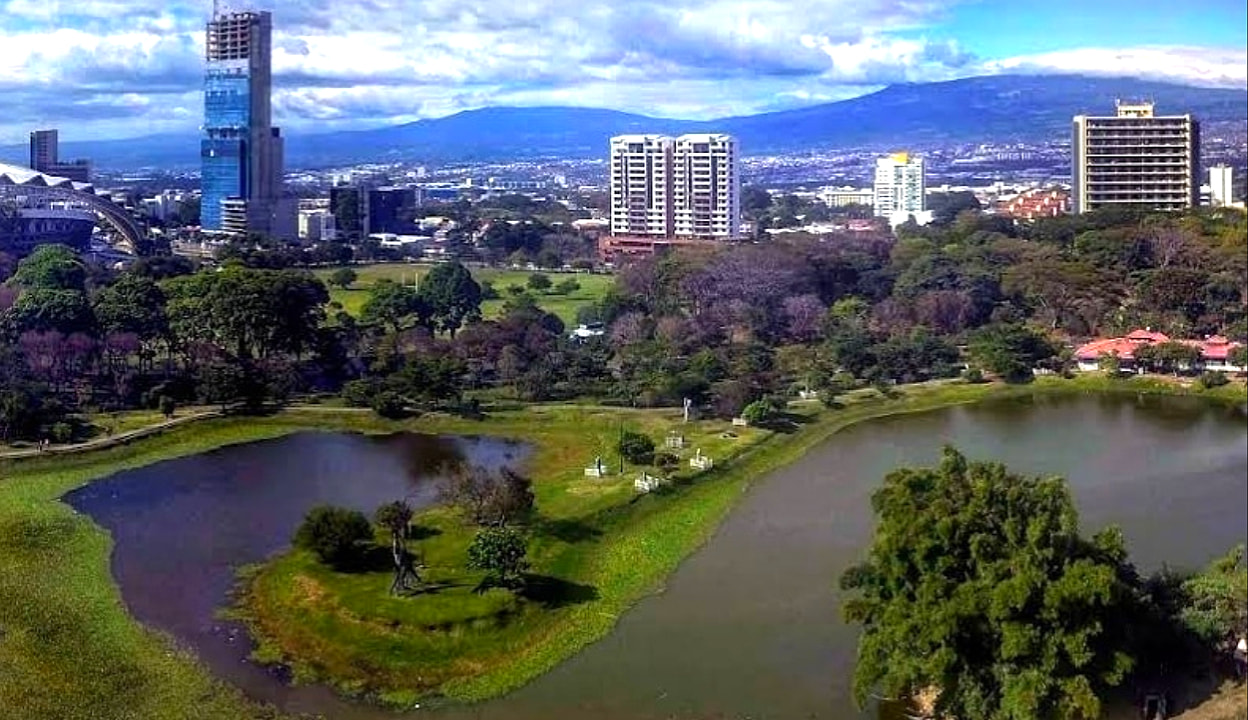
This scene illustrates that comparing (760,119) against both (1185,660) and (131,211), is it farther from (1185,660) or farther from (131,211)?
(1185,660)

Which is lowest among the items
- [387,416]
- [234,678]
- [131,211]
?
[234,678]

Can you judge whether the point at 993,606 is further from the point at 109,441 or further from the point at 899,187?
the point at 899,187

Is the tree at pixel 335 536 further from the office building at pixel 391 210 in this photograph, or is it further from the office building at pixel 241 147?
the office building at pixel 391 210

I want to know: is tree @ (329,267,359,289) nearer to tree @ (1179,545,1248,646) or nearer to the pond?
the pond

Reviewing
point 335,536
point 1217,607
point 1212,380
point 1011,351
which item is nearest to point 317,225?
point 1011,351

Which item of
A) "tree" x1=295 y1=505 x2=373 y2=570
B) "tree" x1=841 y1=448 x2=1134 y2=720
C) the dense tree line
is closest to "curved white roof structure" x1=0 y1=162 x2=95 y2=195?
the dense tree line

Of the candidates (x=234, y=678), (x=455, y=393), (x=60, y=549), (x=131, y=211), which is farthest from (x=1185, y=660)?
(x=131, y=211)

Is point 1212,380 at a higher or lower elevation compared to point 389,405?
higher
